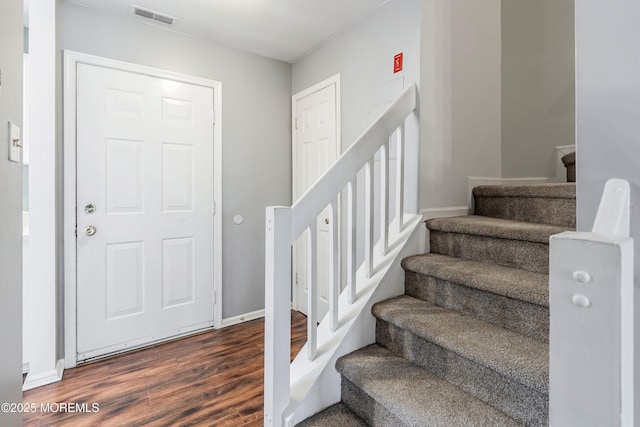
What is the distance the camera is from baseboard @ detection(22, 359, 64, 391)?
1941 millimetres

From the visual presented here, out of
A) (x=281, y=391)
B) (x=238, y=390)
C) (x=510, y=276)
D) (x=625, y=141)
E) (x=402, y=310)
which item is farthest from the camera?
(x=238, y=390)

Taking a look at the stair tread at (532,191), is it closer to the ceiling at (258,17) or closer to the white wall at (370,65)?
the white wall at (370,65)

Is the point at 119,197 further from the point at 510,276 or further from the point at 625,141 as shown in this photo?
the point at 625,141

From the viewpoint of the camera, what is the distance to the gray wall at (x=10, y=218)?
0.98 metres

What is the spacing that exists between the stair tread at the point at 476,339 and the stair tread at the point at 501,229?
414mm

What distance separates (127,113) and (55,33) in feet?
1.92

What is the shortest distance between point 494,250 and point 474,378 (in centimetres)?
66

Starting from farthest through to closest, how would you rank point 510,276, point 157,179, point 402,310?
point 157,179, point 402,310, point 510,276

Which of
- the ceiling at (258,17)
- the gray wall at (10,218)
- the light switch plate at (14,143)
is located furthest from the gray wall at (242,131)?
the light switch plate at (14,143)

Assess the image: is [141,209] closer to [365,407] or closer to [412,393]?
[365,407]

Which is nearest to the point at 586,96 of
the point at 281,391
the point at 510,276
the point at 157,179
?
the point at 510,276

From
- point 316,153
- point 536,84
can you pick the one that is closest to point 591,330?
point 536,84

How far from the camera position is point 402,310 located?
145cm

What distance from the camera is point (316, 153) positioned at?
2926 millimetres
